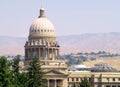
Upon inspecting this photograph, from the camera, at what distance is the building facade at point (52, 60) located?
165 m

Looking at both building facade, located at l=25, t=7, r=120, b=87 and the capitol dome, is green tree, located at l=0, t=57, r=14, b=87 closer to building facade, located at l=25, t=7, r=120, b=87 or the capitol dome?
building facade, located at l=25, t=7, r=120, b=87

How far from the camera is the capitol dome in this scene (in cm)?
17400

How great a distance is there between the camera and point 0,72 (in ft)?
297

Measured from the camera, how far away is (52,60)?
170625 millimetres

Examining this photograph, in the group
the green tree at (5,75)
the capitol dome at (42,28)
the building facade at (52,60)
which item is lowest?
the green tree at (5,75)

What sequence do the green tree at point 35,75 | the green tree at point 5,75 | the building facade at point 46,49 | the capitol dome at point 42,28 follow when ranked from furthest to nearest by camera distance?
1. the capitol dome at point 42,28
2. the building facade at point 46,49
3. the green tree at point 35,75
4. the green tree at point 5,75

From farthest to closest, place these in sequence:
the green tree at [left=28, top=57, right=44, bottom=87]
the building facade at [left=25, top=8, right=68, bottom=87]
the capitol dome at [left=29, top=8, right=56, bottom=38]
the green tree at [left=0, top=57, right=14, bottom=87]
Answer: the capitol dome at [left=29, top=8, right=56, bottom=38] < the building facade at [left=25, top=8, right=68, bottom=87] < the green tree at [left=28, top=57, right=44, bottom=87] < the green tree at [left=0, top=57, right=14, bottom=87]

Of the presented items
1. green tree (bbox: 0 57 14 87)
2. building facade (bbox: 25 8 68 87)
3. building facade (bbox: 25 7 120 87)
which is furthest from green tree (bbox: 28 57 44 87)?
building facade (bbox: 25 8 68 87)

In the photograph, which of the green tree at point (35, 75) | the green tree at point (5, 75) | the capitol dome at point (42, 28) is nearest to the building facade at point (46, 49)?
the capitol dome at point (42, 28)

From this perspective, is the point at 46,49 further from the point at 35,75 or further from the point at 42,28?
the point at 35,75

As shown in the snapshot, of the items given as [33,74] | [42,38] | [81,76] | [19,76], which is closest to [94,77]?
[81,76]

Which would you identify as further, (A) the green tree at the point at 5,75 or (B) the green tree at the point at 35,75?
(B) the green tree at the point at 35,75

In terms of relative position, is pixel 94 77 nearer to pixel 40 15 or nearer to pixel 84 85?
pixel 40 15

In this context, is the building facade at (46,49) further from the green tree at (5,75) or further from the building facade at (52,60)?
the green tree at (5,75)
